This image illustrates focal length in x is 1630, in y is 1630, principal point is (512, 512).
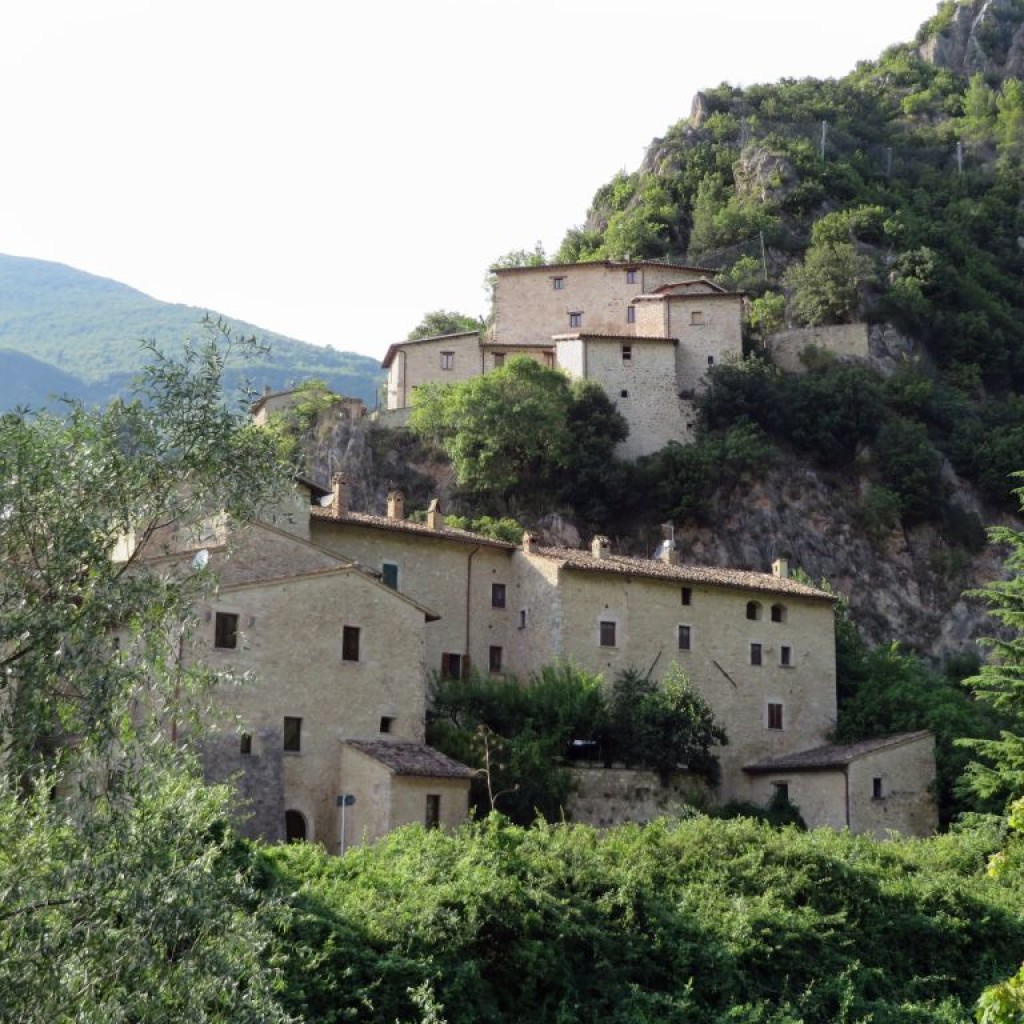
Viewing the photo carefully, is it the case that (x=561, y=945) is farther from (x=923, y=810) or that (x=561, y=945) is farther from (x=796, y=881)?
(x=923, y=810)

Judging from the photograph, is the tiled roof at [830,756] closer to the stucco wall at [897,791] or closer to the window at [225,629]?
the stucco wall at [897,791]

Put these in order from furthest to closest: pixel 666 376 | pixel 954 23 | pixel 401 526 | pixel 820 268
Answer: pixel 954 23
pixel 820 268
pixel 666 376
pixel 401 526

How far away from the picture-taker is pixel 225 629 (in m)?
39.7

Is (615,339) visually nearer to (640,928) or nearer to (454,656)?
(454,656)

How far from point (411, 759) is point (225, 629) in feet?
18.1

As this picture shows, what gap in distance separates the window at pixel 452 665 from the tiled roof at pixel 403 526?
12.0 ft

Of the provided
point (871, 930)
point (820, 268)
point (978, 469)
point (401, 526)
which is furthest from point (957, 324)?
point (871, 930)

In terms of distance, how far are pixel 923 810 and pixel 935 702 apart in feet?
15.0

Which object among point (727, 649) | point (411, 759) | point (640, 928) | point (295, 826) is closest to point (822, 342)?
point (727, 649)

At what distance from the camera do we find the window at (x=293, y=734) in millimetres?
39844

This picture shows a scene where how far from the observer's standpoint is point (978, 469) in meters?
78.5

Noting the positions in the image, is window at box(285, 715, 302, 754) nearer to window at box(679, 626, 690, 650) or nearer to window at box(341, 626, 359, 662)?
window at box(341, 626, 359, 662)

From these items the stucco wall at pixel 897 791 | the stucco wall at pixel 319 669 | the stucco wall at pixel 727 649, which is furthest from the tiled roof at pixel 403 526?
the stucco wall at pixel 897 791

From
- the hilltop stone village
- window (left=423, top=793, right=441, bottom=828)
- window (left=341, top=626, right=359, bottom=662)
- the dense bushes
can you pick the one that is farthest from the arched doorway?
the dense bushes
